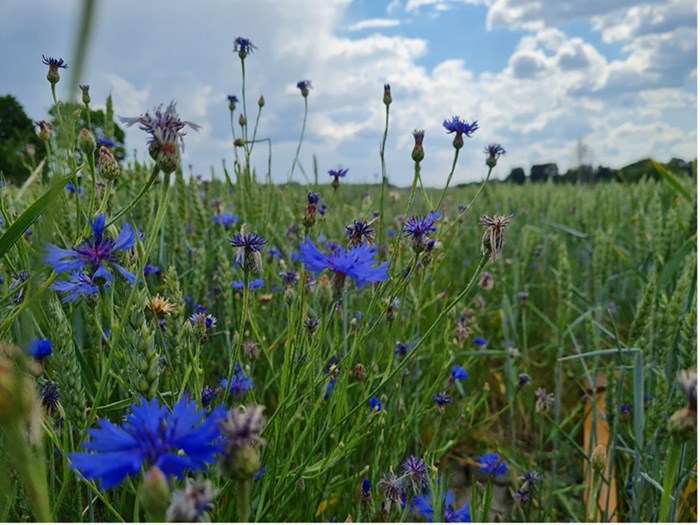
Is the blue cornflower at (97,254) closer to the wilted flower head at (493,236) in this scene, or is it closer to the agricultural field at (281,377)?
the agricultural field at (281,377)

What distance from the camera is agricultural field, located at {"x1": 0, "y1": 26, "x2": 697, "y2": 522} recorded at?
40 cm

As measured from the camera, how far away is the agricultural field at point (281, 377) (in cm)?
40

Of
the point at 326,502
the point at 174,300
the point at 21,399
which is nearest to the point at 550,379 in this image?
the point at 326,502

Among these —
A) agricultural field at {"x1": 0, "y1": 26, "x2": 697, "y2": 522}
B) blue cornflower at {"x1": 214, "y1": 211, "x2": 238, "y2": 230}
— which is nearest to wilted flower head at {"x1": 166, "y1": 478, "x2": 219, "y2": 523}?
agricultural field at {"x1": 0, "y1": 26, "x2": 697, "y2": 522}

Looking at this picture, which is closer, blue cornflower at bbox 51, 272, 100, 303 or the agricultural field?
the agricultural field

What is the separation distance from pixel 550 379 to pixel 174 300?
60.3 inches

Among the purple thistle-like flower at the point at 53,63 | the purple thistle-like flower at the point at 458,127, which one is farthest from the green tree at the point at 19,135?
the purple thistle-like flower at the point at 458,127

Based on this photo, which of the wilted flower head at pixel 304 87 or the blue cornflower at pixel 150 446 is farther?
the wilted flower head at pixel 304 87

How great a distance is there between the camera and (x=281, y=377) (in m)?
0.81

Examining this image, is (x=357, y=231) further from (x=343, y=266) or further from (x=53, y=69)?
(x=53, y=69)

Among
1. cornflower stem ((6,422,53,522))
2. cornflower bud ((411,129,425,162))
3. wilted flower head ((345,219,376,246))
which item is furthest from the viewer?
cornflower bud ((411,129,425,162))

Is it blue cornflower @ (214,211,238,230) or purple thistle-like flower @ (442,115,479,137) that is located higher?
purple thistle-like flower @ (442,115,479,137)


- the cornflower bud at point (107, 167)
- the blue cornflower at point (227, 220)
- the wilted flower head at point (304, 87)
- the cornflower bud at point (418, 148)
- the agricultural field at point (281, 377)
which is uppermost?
the wilted flower head at point (304, 87)

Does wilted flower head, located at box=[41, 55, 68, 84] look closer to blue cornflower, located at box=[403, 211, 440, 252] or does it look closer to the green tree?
the green tree
